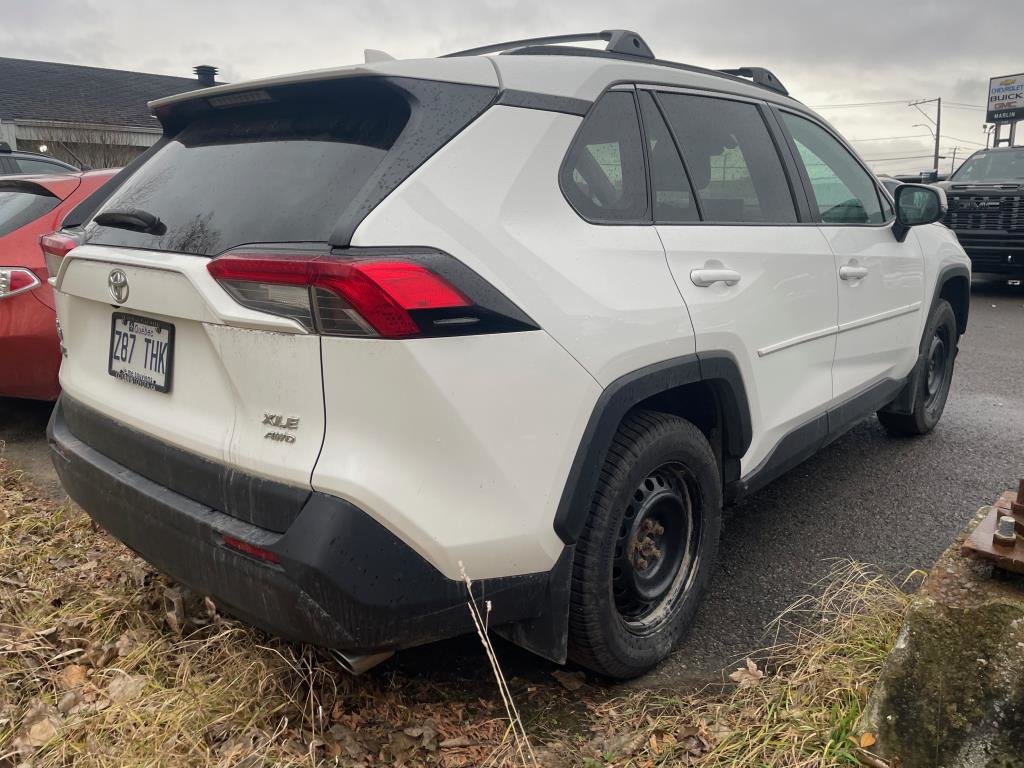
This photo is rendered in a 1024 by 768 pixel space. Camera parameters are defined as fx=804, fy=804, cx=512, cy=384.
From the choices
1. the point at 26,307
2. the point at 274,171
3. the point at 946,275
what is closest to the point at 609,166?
the point at 274,171

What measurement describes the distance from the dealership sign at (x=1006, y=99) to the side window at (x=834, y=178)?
3750 centimetres

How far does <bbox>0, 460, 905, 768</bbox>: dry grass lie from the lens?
6.86 feet

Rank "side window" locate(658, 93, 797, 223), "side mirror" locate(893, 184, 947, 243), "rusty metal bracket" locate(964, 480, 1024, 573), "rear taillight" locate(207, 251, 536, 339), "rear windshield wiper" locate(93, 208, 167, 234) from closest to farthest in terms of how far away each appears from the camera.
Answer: "rear taillight" locate(207, 251, 536, 339) → "rusty metal bracket" locate(964, 480, 1024, 573) → "rear windshield wiper" locate(93, 208, 167, 234) → "side window" locate(658, 93, 797, 223) → "side mirror" locate(893, 184, 947, 243)

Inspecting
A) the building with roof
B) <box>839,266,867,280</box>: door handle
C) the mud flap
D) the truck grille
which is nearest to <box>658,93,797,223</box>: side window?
<box>839,266,867,280</box>: door handle

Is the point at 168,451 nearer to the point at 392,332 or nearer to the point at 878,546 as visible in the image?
the point at 392,332

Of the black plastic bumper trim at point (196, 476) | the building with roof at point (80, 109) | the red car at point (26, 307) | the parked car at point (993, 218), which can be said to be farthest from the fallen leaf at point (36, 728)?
the building with roof at point (80, 109)

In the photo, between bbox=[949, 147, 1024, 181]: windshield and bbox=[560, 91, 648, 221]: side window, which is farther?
bbox=[949, 147, 1024, 181]: windshield

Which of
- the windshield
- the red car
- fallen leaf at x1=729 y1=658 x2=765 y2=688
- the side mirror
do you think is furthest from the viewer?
the windshield

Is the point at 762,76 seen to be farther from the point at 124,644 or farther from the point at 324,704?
the point at 124,644

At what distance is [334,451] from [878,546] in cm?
264

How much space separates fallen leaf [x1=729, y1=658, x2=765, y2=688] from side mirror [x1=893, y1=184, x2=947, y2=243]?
2.42m

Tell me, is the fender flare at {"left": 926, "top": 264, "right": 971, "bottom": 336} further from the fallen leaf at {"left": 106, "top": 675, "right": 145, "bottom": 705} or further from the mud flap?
the fallen leaf at {"left": 106, "top": 675, "right": 145, "bottom": 705}

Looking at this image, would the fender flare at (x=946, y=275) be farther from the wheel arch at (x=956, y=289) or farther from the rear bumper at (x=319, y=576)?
the rear bumper at (x=319, y=576)

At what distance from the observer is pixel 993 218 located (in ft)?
35.9
